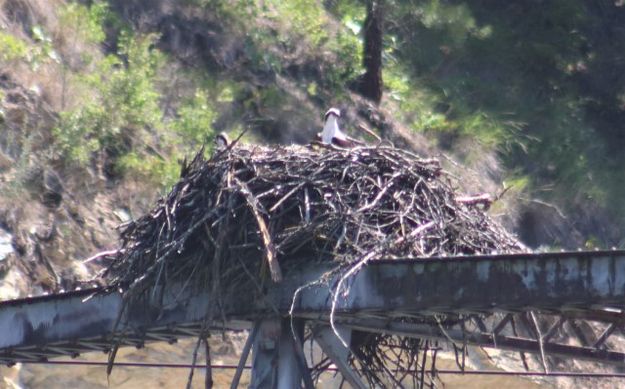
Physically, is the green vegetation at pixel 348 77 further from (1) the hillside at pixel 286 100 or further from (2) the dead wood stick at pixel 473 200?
(2) the dead wood stick at pixel 473 200

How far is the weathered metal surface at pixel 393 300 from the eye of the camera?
7098mm

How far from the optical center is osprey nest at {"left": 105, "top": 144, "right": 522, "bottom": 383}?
754 cm

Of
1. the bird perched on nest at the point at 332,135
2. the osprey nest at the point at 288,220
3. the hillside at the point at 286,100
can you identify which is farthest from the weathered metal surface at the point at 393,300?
the bird perched on nest at the point at 332,135

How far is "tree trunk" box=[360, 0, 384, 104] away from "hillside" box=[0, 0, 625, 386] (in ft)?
0.18

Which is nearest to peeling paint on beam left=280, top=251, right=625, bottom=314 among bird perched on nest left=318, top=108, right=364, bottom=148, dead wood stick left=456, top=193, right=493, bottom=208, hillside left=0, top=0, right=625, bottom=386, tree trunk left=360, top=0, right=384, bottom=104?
dead wood stick left=456, top=193, right=493, bottom=208

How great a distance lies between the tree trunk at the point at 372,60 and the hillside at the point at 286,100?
0.06 meters

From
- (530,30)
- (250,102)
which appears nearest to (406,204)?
(250,102)

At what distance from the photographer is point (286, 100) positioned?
1709 cm

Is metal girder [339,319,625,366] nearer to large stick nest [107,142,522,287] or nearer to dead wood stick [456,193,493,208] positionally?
large stick nest [107,142,522,287]

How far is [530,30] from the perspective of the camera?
905 inches

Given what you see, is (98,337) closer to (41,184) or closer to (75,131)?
(41,184)

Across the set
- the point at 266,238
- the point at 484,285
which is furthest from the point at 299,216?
the point at 484,285

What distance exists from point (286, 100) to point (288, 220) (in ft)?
31.0

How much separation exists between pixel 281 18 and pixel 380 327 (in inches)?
443
